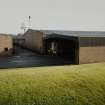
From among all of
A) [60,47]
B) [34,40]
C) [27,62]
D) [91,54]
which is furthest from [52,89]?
[34,40]

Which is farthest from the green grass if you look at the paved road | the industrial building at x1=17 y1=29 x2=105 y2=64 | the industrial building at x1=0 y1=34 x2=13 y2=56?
the industrial building at x1=0 y1=34 x2=13 y2=56

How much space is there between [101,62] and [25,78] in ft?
51.6

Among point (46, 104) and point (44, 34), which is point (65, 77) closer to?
point (46, 104)

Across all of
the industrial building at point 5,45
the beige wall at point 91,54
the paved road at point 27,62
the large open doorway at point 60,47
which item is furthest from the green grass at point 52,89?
the industrial building at point 5,45

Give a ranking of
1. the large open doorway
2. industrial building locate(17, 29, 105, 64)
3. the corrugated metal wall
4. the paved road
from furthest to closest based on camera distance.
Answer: the large open doorway → the paved road → industrial building locate(17, 29, 105, 64) → the corrugated metal wall

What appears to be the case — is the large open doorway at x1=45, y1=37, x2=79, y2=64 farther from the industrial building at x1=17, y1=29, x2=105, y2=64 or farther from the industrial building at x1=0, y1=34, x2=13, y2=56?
the industrial building at x1=0, y1=34, x2=13, y2=56

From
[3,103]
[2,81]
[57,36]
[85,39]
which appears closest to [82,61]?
[85,39]

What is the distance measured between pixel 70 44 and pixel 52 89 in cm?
2164

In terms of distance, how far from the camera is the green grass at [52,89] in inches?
711

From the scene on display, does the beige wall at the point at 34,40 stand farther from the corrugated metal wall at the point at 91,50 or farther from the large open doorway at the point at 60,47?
the corrugated metal wall at the point at 91,50

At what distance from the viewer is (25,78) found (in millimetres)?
21359

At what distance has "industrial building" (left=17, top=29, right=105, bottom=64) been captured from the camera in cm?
3156

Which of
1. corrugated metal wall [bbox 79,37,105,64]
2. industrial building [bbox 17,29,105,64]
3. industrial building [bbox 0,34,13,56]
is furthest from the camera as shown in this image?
industrial building [bbox 0,34,13,56]

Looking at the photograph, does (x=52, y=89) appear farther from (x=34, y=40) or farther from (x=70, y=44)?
(x=34, y=40)
